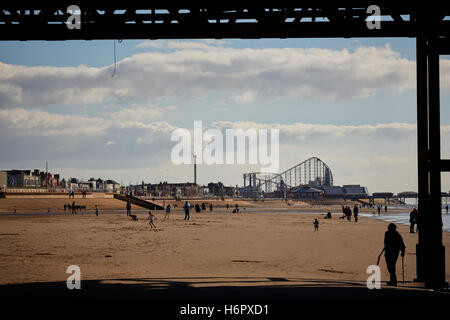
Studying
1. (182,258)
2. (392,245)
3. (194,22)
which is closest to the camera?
(194,22)

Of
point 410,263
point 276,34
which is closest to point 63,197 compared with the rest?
point 410,263

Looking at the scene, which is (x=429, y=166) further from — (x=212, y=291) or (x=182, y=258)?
(x=182, y=258)

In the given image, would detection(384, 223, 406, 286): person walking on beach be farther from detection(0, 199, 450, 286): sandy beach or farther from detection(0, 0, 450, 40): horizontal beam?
detection(0, 0, 450, 40): horizontal beam

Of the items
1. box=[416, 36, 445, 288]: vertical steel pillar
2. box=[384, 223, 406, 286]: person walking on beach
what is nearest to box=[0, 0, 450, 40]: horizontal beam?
box=[416, 36, 445, 288]: vertical steel pillar

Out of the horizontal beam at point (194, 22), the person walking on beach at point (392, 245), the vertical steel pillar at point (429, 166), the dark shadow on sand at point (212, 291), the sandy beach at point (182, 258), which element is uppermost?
the horizontal beam at point (194, 22)

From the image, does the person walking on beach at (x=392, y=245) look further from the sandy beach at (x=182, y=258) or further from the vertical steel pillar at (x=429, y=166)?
the sandy beach at (x=182, y=258)

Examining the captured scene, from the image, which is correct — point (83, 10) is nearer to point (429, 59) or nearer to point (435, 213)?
point (429, 59)

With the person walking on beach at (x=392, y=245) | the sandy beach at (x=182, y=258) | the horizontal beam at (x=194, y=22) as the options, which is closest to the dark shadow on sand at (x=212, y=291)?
the sandy beach at (x=182, y=258)

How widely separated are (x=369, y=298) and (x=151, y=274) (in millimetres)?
6473

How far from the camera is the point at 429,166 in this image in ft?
35.9

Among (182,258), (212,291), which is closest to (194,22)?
(212,291)

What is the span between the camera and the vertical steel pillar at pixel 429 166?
10.8 m

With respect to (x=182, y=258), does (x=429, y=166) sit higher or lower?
higher

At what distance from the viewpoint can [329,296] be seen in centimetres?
998
